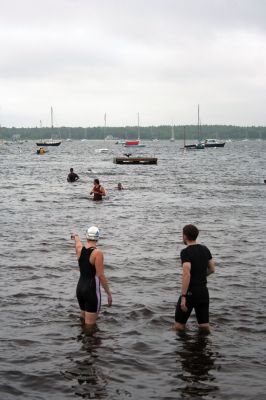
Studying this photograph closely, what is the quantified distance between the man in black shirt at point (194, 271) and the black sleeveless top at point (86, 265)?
1545 mm

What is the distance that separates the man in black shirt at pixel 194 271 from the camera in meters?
8.70

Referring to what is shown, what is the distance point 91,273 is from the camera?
30.4 feet

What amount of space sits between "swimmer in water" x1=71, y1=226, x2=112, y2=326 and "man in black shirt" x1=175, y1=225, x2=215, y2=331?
53.9 inches

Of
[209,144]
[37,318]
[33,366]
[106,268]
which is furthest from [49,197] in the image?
[209,144]

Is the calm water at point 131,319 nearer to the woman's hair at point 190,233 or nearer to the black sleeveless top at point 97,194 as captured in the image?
the woman's hair at point 190,233

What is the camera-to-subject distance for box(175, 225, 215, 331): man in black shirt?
8.70 m

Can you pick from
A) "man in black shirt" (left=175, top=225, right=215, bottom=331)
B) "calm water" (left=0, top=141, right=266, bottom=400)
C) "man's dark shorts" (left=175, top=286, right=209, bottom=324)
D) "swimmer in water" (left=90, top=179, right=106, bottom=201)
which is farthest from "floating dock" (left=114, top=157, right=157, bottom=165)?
"man in black shirt" (left=175, top=225, right=215, bottom=331)

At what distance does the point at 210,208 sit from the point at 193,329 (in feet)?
64.2

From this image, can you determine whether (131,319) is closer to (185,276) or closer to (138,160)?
(185,276)

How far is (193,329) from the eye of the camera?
1014cm

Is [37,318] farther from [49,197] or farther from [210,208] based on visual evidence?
[49,197]

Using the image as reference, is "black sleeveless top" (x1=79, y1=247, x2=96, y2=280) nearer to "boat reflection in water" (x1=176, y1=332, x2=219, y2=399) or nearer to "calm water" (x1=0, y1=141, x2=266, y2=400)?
"calm water" (x1=0, y1=141, x2=266, y2=400)

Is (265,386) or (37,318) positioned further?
(37,318)

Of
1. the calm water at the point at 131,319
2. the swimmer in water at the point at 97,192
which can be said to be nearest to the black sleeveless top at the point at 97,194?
the swimmer in water at the point at 97,192
